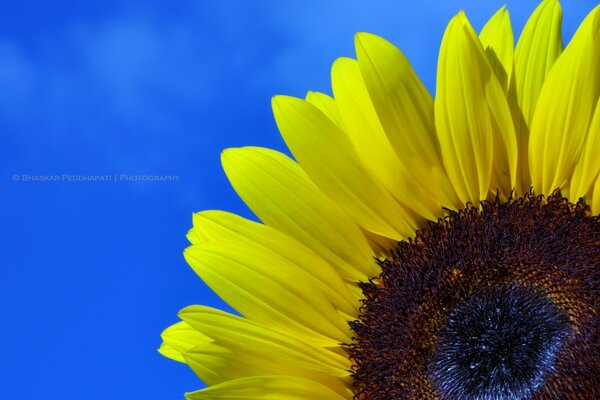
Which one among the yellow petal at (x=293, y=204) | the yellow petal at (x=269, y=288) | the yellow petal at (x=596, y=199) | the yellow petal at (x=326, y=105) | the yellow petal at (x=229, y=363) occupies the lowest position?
the yellow petal at (x=596, y=199)

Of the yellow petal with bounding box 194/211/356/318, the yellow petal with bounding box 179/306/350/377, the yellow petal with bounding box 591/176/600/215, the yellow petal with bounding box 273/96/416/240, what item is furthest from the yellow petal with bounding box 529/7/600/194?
the yellow petal with bounding box 179/306/350/377

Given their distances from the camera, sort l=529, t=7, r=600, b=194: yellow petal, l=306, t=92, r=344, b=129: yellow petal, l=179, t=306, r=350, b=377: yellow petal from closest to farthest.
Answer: l=529, t=7, r=600, b=194: yellow petal < l=179, t=306, r=350, b=377: yellow petal < l=306, t=92, r=344, b=129: yellow petal

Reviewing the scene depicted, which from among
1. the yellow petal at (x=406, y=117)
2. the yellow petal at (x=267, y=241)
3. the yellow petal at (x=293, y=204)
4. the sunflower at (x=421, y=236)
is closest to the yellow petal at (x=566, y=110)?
the sunflower at (x=421, y=236)

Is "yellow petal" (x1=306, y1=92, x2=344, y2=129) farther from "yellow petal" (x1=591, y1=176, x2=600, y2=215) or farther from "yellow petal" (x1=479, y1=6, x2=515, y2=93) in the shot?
"yellow petal" (x1=591, y1=176, x2=600, y2=215)

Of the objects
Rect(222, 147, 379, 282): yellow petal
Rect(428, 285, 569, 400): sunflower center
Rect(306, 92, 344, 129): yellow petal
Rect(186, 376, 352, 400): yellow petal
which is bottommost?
Rect(428, 285, 569, 400): sunflower center

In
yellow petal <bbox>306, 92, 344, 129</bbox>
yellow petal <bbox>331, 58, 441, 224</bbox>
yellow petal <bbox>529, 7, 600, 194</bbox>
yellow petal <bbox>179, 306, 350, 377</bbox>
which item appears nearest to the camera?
yellow petal <bbox>529, 7, 600, 194</bbox>

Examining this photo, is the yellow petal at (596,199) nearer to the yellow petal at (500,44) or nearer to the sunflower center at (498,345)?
the sunflower center at (498,345)

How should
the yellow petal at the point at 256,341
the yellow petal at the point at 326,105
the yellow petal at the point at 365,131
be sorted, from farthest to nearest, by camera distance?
the yellow petal at the point at 326,105
the yellow petal at the point at 365,131
the yellow petal at the point at 256,341
